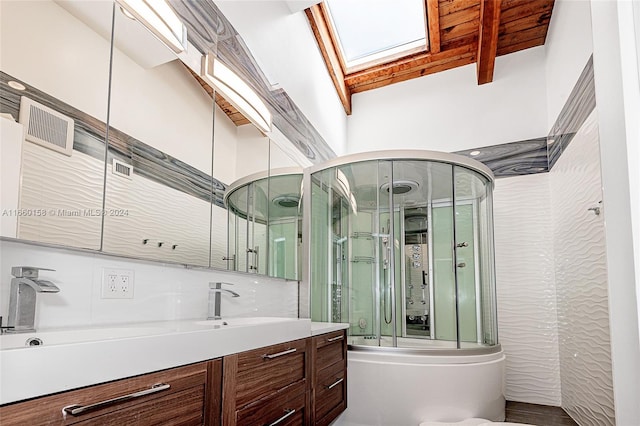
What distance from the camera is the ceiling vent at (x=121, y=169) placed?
1.45 m

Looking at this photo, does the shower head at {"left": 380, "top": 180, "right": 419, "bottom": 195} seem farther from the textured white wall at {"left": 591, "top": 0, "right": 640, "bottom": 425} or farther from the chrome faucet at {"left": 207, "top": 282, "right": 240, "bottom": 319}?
the textured white wall at {"left": 591, "top": 0, "right": 640, "bottom": 425}

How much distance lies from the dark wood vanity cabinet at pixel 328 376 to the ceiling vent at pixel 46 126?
54.8 inches

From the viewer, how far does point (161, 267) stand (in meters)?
1.66

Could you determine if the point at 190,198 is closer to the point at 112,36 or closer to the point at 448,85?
the point at 112,36

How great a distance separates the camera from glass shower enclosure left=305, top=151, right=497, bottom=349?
2.91 m

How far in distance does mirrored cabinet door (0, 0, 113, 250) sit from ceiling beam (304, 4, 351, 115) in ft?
8.25

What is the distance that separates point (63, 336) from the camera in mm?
1113

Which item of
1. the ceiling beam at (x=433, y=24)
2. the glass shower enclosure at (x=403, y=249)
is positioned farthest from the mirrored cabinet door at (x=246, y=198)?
the ceiling beam at (x=433, y=24)

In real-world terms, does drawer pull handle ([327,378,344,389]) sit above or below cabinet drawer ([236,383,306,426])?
below

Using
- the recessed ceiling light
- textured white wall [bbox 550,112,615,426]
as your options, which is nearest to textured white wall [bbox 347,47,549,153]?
textured white wall [bbox 550,112,615,426]

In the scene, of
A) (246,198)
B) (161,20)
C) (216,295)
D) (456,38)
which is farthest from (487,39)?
(216,295)

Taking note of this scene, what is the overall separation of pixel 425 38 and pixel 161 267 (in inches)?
145

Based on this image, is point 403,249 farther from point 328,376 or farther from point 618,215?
point 618,215

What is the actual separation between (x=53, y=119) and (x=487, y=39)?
367 cm
